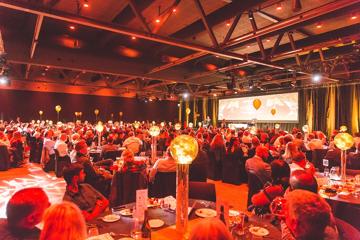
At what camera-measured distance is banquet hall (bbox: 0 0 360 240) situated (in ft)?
6.09

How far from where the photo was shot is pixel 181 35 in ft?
25.8

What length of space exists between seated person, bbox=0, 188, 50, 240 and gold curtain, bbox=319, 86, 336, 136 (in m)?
13.9

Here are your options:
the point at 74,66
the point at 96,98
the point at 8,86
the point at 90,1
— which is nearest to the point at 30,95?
the point at 8,86

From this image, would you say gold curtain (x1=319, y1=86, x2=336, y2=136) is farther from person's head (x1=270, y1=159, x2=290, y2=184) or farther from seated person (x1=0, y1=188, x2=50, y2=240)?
seated person (x1=0, y1=188, x2=50, y2=240)

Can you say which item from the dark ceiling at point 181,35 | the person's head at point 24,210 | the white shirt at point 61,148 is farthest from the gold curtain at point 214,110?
the person's head at point 24,210

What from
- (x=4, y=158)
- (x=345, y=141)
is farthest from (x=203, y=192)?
(x=4, y=158)

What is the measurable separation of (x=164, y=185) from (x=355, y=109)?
37.8 ft

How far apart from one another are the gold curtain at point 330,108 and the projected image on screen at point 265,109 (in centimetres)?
157

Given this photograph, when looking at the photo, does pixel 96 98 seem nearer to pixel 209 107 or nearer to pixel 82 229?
pixel 209 107

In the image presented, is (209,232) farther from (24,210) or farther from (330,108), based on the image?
(330,108)

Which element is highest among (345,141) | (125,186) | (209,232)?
(345,141)

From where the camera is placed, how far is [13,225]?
1.52 m

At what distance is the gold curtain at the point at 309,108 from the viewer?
13.4m

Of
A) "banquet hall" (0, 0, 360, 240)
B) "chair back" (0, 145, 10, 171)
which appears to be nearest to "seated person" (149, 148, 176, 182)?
"banquet hall" (0, 0, 360, 240)
